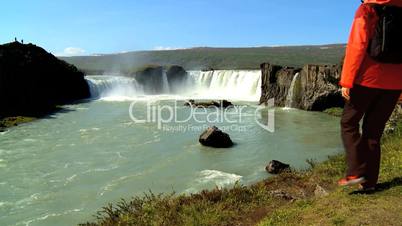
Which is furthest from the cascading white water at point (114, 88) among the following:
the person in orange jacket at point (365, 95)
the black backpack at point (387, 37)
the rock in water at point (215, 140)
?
the black backpack at point (387, 37)

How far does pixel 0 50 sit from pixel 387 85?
42389 millimetres

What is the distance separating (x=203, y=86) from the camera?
191 feet

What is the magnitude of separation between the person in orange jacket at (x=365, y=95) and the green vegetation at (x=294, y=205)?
0.40 m

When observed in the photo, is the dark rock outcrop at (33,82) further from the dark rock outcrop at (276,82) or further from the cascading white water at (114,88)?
the dark rock outcrop at (276,82)

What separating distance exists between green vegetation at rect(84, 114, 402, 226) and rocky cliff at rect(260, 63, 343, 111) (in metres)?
25.3

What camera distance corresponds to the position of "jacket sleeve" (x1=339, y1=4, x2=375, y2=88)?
17.2ft

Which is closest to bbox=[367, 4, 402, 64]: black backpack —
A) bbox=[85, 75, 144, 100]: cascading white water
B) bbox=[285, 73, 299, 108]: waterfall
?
bbox=[285, 73, 299, 108]: waterfall

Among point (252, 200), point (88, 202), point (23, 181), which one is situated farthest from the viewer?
point (23, 181)

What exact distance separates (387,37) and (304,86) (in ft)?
113

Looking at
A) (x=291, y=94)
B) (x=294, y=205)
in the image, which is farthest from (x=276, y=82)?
(x=294, y=205)

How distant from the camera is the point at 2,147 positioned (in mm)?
23984

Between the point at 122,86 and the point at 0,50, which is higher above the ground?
the point at 0,50

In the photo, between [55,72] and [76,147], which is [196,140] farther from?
[55,72]

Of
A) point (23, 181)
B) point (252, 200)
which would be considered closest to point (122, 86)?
point (23, 181)
